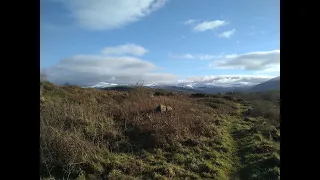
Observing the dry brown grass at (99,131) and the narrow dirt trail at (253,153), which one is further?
the narrow dirt trail at (253,153)

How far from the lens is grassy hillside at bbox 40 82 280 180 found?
5.60 meters

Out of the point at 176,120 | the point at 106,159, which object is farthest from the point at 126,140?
the point at 176,120

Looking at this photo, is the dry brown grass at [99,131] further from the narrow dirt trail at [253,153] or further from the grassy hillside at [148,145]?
Answer: the narrow dirt trail at [253,153]

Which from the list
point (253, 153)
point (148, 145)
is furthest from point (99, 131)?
point (253, 153)

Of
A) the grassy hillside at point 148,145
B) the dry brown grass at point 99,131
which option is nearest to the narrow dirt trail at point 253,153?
the grassy hillside at point 148,145

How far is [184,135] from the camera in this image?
8227 millimetres

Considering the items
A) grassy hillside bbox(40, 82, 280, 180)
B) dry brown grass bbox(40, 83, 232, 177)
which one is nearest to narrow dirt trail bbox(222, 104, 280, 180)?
grassy hillside bbox(40, 82, 280, 180)

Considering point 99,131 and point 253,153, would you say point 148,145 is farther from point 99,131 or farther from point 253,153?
point 253,153

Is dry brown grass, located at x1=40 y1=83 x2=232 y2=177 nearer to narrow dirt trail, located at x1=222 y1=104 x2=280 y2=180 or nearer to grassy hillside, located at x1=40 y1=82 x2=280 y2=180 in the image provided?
grassy hillside, located at x1=40 y1=82 x2=280 y2=180

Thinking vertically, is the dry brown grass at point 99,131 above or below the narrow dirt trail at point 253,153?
above

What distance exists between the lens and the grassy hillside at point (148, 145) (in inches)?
221

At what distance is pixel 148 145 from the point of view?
7.42 meters
